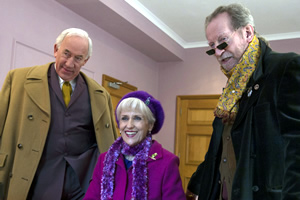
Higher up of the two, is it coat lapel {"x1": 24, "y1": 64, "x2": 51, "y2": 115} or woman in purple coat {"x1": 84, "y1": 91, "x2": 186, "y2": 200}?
coat lapel {"x1": 24, "y1": 64, "x2": 51, "y2": 115}

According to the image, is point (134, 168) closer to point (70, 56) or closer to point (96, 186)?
point (96, 186)

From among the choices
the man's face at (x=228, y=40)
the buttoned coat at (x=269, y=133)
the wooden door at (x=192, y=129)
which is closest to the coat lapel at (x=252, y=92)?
the buttoned coat at (x=269, y=133)

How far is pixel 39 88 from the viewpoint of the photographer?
2.29 m

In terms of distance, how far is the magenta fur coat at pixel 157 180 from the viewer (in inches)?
72.9

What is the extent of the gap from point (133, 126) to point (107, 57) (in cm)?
316

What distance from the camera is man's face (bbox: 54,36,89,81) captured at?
7.64ft

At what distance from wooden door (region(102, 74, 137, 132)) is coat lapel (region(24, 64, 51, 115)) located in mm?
2555

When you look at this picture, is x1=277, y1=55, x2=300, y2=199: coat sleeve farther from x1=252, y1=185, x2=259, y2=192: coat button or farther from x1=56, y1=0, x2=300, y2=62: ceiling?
x1=56, y1=0, x2=300, y2=62: ceiling

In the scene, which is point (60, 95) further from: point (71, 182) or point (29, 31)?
point (29, 31)

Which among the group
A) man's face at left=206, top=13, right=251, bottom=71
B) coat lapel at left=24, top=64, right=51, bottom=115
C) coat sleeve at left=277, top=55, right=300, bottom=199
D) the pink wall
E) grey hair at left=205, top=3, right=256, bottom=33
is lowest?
coat sleeve at left=277, top=55, right=300, bottom=199

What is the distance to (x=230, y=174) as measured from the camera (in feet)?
5.46

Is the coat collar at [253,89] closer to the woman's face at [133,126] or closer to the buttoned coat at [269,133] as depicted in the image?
the buttoned coat at [269,133]

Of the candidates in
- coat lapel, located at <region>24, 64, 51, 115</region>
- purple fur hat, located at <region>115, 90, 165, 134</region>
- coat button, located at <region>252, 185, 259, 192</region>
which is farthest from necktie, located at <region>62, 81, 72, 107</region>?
coat button, located at <region>252, 185, 259, 192</region>

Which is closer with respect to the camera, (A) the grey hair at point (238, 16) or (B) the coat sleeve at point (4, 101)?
(A) the grey hair at point (238, 16)
